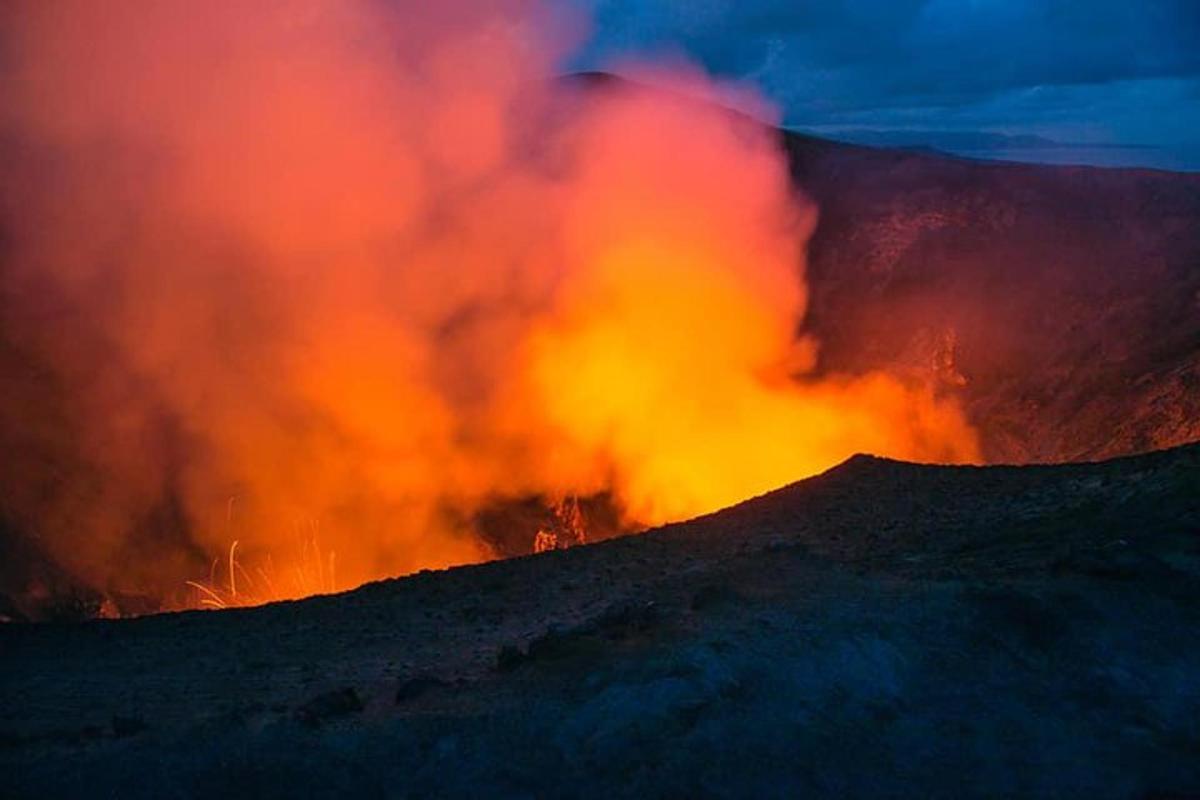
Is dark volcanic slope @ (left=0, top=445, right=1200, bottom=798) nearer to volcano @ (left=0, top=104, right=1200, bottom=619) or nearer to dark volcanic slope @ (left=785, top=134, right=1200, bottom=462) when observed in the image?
volcano @ (left=0, top=104, right=1200, bottom=619)

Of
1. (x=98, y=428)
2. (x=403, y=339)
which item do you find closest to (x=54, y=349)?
(x=98, y=428)

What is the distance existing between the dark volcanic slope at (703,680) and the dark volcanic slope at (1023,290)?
6870mm

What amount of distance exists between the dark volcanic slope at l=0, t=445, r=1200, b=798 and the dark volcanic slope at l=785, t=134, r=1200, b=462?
687 cm

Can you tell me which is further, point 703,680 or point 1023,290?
point 1023,290

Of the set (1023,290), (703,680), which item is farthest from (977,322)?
(703,680)

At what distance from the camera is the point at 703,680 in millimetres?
3889

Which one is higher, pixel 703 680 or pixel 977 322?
pixel 977 322

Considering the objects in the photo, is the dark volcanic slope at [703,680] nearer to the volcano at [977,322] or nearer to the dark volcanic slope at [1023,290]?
the volcano at [977,322]

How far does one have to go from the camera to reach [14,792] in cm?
368

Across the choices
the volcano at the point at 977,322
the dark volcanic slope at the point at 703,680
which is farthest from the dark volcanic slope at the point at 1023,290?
the dark volcanic slope at the point at 703,680

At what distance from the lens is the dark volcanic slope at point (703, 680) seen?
3490mm

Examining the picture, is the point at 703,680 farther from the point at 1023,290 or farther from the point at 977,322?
the point at 1023,290

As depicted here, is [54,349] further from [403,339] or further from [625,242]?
[625,242]

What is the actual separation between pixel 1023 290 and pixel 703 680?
1256 cm
